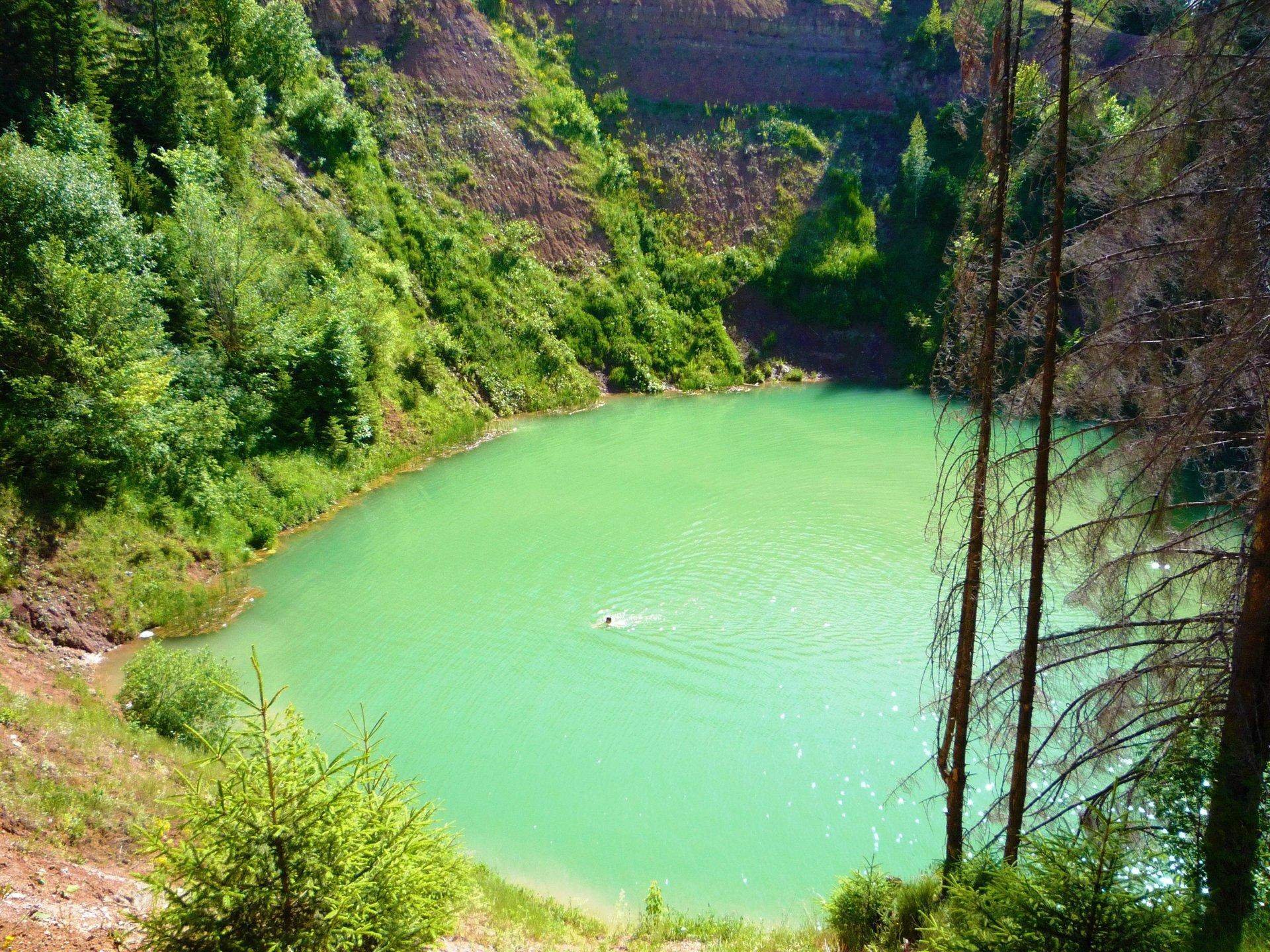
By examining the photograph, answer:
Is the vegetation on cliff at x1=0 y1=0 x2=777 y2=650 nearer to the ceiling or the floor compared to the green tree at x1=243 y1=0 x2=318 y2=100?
nearer to the floor

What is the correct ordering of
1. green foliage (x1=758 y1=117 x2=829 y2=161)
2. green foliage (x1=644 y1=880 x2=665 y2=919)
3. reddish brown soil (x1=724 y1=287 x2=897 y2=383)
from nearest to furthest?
green foliage (x1=644 y1=880 x2=665 y2=919) → reddish brown soil (x1=724 y1=287 x2=897 y2=383) → green foliage (x1=758 y1=117 x2=829 y2=161)

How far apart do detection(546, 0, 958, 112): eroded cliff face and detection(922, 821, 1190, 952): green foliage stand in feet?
137

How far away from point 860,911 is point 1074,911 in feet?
11.4

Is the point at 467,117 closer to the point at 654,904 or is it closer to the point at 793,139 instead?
the point at 793,139

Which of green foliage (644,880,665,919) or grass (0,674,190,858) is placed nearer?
grass (0,674,190,858)

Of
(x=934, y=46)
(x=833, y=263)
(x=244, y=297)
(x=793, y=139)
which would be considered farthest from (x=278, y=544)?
(x=934, y=46)

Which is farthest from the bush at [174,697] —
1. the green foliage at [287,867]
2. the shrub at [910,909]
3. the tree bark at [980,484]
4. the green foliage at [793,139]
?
the green foliage at [793,139]

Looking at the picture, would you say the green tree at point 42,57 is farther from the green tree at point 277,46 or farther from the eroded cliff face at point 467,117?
the eroded cliff face at point 467,117

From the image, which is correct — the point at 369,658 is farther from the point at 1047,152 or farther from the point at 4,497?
the point at 1047,152

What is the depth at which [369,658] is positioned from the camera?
1481 centimetres

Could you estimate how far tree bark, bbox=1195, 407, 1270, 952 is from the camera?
5945 mm

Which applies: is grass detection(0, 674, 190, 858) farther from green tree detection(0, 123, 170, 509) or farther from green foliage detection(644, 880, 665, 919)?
green tree detection(0, 123, 170, 509)

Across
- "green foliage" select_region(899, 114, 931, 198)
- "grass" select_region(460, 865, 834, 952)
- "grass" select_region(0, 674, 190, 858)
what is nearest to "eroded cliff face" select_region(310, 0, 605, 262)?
"green foliage" select_region(899, 114, 931, 198)

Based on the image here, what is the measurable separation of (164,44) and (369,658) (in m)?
19.8
